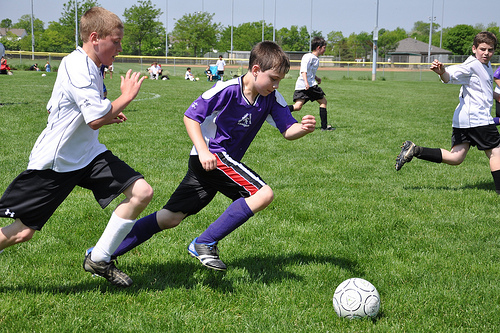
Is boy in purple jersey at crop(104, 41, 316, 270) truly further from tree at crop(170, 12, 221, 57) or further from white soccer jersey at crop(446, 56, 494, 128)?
tree at crop(170, 12, 221, 57)

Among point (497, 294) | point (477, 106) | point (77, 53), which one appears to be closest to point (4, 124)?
point (77, 53)

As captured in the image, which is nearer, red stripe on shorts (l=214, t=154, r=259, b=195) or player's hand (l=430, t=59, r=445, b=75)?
red stripe on shorts (l=214, t=154, r=259, b=195)

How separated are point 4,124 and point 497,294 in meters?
10.1

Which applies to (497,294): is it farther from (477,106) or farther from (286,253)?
(477,106)

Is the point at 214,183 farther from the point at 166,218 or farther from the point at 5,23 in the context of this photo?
the point at 5,23

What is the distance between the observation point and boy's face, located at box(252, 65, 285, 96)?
131 inches

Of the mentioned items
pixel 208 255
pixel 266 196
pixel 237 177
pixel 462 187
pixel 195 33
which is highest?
pixel 195 33

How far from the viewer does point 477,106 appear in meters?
6.17

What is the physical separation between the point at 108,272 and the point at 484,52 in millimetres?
5315

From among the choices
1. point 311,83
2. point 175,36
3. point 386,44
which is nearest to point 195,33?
point 175,36

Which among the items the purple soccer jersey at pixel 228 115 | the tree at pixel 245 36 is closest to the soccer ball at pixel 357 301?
the purple soccer jersey at pixel 228 115

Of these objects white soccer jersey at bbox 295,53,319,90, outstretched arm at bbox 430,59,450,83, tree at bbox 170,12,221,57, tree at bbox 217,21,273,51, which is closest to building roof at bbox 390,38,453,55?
tree at bbox 217,21,273,51

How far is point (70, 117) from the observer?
3.01m

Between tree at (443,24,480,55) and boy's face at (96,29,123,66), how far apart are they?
10483 cm
